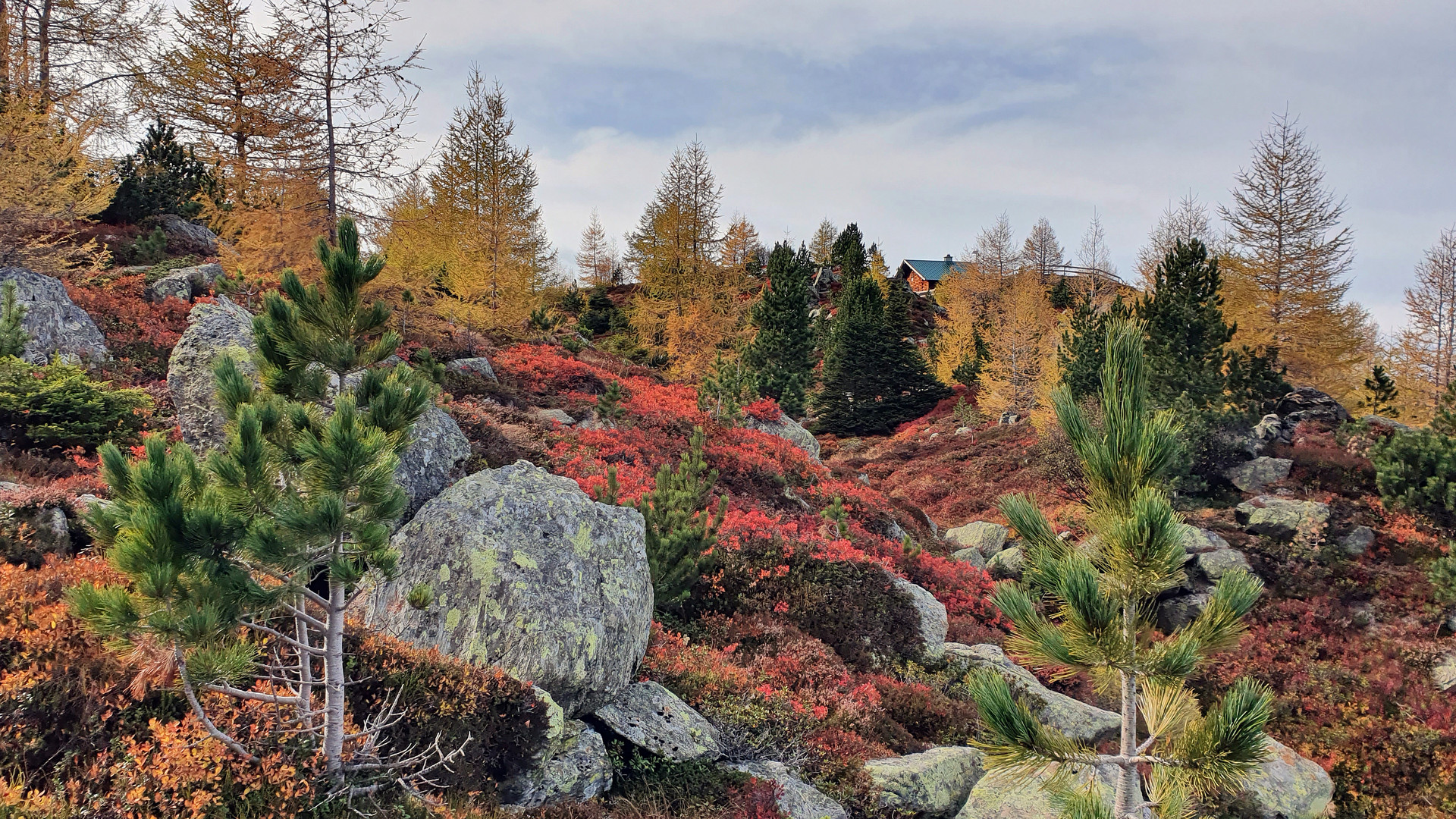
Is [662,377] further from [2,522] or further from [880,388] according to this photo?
[2,522]

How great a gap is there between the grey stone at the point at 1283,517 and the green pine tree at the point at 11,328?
2620 cm

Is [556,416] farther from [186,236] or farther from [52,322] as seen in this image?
[186,236]

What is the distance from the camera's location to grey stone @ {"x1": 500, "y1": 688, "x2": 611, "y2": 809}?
16.9 ft

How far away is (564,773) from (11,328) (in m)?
11.2

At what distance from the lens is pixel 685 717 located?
670 centimetres

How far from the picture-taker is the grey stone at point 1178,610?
15.6 metres

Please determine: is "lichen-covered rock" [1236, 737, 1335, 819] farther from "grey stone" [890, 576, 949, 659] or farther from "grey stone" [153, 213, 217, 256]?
"grey stone" [153, 213, 217, 256]

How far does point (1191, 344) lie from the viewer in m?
20.5

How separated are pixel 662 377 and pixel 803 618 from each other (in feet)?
68.6

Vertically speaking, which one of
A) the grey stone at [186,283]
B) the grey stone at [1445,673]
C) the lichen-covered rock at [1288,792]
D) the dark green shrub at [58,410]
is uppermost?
the grey stone at [186,283]

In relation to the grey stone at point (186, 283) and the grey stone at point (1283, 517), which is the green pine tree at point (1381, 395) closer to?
the grey stone at point (1283, 517)

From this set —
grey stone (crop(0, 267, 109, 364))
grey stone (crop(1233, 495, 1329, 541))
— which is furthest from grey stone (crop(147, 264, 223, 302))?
grey stone (crop(1233, 495, 1329, 541))

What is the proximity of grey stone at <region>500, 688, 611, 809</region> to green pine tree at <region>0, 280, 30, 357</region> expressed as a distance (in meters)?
10.4

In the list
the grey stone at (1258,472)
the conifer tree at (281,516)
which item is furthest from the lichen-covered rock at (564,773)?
the grey stone at (1258,472)
